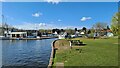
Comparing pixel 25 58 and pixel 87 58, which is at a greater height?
pixel 87 58

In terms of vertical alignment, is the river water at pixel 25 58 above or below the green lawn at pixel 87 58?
below

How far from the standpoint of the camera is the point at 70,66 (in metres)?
15.9

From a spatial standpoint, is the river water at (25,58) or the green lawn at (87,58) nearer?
the green lawn at (87,58)

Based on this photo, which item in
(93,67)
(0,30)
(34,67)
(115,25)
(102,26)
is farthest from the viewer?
(0,30)

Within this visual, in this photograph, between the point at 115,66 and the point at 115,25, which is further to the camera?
the point at 115,25

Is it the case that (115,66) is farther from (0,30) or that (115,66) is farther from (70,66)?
(0,30)

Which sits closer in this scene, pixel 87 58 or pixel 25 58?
pixel 87 58

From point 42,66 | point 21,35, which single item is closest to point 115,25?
point 42,66

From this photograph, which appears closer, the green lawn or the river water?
the green lawn

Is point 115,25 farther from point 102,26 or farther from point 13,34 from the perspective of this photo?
point 13,34

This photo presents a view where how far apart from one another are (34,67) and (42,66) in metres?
1.03

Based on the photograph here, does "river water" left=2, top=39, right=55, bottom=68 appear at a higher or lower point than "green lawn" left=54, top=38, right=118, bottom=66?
lower

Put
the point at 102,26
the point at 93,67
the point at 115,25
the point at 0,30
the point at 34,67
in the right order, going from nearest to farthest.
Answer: the point at 93,67 → the point at 34,67 → the point at 115,25 → the point at 102,26 → the point at 0,30

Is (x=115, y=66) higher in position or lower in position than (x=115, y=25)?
lower
